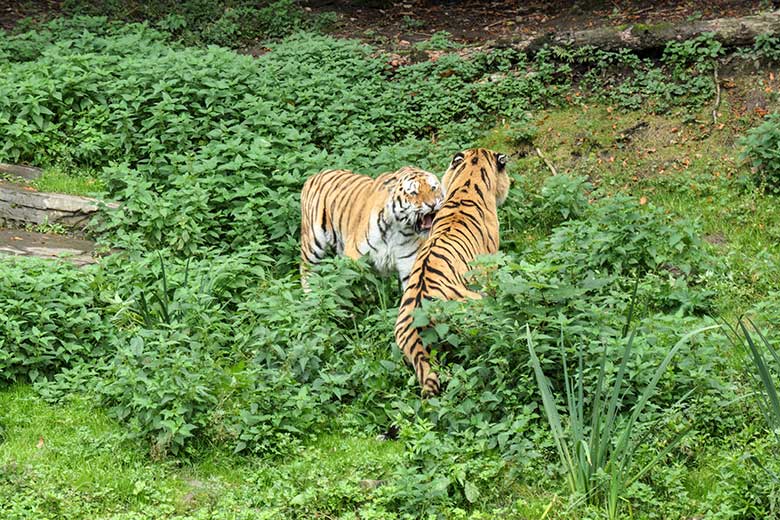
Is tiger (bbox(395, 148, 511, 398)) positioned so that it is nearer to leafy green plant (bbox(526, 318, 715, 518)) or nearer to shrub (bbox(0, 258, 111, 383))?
leafy green plant (bbox(526, 318, 715, 518))

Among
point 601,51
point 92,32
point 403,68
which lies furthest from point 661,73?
point 92,32

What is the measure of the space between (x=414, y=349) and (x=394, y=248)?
59.6 inches

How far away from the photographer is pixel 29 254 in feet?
27.3

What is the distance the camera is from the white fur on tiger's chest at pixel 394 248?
25.4 feet

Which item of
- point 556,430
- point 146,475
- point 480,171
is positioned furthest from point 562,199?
point 146,475

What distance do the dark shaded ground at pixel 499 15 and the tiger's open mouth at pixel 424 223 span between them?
4.72 m

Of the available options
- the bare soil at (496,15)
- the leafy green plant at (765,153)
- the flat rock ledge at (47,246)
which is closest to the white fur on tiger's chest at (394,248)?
the flat rock ledge at (47,246)

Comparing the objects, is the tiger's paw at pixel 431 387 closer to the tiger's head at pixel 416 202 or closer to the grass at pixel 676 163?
the tiger's head at pixel 416 202

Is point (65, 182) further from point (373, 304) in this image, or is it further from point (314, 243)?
point (373, 304)

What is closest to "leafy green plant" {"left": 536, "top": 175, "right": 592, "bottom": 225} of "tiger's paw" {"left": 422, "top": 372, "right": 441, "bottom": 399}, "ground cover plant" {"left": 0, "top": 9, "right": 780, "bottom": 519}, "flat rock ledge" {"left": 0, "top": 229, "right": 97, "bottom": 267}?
"ground cover plant" {"left": 0, "top": 9, "right": 780, "bottom": 519}

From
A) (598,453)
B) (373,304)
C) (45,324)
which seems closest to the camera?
(598,453)

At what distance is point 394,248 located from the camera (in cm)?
777

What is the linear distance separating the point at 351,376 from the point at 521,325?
3.73 feet

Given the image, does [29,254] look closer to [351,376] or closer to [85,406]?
[85,406]
